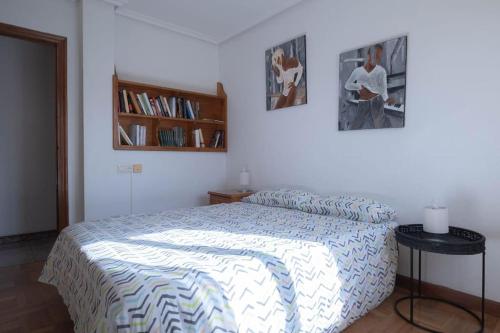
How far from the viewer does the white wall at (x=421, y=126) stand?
73.2 inches

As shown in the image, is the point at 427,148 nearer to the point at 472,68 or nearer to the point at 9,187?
the point at 472,68

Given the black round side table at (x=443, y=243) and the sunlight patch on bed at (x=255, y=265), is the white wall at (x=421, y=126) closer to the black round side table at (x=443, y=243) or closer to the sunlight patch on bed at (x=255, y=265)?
the black round side table at (x=443, y=243)

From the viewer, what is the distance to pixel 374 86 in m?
2.36

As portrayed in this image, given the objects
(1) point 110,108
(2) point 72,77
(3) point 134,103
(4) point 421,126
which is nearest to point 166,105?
(3) point 134,103

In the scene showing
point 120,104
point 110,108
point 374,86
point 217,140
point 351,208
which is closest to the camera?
point 351,208

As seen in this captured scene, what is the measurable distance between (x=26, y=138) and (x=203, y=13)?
8.49 ft

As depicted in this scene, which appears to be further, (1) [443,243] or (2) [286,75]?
(2) [286,75]

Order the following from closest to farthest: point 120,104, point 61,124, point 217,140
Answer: point 61,124, point 120,104, point 217,140

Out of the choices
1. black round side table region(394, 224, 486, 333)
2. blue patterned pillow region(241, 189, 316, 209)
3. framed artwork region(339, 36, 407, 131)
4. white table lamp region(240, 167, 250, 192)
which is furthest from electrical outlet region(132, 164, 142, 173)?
black round side table region(394, 224, 486, 333)

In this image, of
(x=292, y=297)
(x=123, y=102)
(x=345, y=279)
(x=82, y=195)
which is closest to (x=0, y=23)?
(x=123, y=102)

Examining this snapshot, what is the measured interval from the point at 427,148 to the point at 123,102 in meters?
2.78

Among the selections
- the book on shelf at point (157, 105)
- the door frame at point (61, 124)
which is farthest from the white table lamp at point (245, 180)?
the door frame at point (61, 124)

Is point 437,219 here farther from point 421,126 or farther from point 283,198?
point 283,198

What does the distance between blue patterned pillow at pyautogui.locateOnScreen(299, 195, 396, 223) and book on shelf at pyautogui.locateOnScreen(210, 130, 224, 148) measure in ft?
5.69
